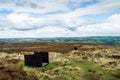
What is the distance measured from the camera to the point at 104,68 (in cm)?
2912

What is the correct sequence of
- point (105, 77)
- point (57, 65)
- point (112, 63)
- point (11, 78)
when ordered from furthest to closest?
point (112, 63) < point (57, 65) < point (105, 77) < point (11, 78)

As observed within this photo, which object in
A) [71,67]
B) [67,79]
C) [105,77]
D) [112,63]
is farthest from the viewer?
[112,63]

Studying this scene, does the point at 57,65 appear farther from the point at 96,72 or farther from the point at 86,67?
the point at 96,72

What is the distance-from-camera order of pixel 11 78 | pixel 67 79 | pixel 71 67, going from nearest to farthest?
pixel 11 78
pixel 67 79
pixel 71 67

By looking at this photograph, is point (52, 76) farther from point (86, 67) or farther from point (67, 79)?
point (86, 67)

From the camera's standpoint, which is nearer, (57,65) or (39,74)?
(39,74)

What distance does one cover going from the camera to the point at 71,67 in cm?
2802

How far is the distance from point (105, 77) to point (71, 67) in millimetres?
4728

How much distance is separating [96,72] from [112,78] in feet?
7.93

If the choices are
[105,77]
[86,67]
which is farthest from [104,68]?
[105,77]

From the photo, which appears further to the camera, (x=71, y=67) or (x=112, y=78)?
(x=71, y=67)

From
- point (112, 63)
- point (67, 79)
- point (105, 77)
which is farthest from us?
point (112, 63)

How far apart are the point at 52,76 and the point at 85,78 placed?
3.43 metres

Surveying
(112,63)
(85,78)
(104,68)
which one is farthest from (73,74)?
(112,63)
